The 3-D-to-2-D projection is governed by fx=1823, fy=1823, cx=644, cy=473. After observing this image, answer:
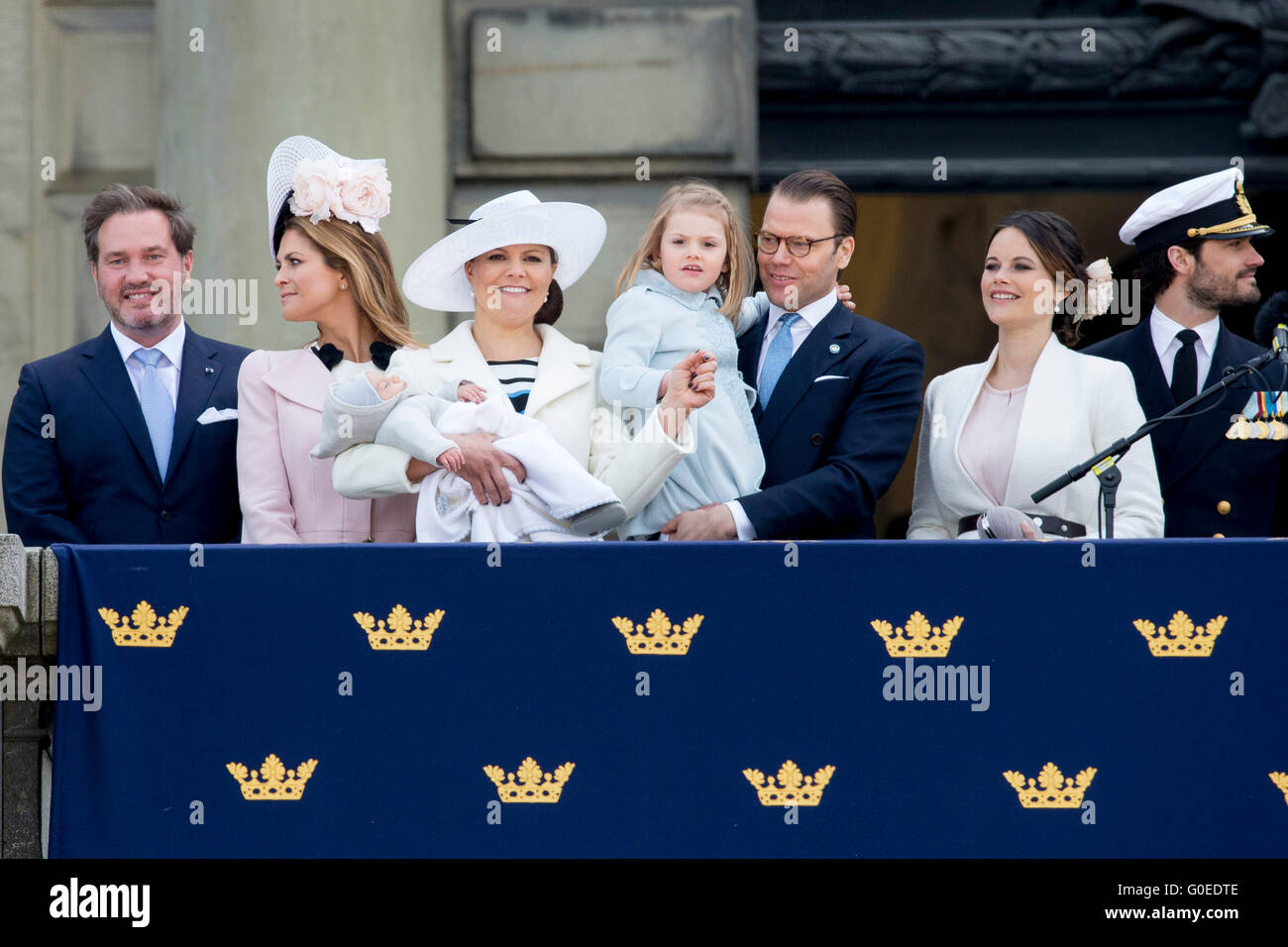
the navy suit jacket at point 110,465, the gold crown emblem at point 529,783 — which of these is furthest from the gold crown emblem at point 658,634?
the navy suit jacket at point 110,465

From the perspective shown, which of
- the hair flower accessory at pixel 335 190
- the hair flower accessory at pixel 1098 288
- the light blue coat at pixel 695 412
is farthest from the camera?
the hair flower accessory at pixel 1098 288

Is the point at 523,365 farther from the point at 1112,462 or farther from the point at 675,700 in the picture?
the point at 1112,462

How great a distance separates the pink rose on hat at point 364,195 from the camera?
546cm

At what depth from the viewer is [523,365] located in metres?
5.41

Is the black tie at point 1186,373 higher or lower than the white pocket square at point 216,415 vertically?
higher

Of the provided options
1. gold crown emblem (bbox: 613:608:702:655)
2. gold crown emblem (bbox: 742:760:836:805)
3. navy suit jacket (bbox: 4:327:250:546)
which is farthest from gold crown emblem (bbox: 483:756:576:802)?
navy suit jacket (bbox: 4:327:250:546)

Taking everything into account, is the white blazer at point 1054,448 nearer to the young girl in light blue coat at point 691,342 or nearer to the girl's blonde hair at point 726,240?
the young girl in light blue coat at point 691,342

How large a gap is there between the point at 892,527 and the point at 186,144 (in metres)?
3.98

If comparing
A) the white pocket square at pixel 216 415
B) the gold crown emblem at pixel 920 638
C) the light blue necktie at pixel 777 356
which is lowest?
the gold crown emblem at pixel 920 638

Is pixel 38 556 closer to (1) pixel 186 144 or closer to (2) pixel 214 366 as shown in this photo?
(2) pixel 214 366

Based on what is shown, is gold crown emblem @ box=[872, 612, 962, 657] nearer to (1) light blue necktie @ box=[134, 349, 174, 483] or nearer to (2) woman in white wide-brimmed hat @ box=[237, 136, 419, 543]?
(2) woman in white wide-brimmed hat @ box=[237, 136, 419, 543]

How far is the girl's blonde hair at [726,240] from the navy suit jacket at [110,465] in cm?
139

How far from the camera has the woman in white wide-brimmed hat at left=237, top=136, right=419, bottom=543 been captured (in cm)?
536

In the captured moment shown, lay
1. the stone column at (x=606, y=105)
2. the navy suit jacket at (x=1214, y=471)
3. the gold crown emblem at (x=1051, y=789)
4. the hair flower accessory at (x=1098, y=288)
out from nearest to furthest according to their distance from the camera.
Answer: the gold crown emblem at (x=1051, y=789), the hair flower accessory at (x=1098, y=288), the navy suit jacket at (x=1214, y=471), the stone column at (x=606, y=105)
